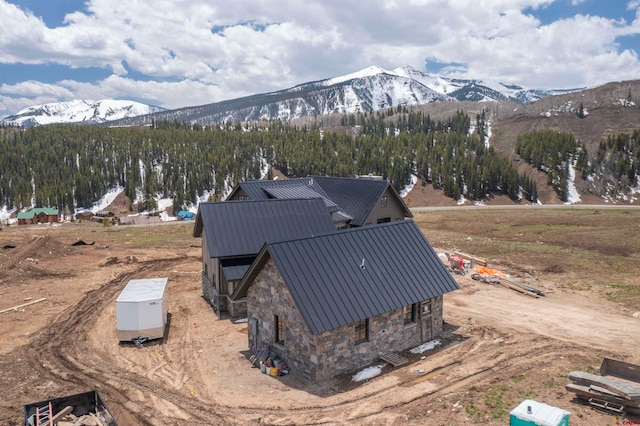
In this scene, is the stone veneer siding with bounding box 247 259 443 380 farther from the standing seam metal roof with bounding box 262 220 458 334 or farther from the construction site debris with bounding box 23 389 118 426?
the construction site debris with bounding box 23 389 118 426

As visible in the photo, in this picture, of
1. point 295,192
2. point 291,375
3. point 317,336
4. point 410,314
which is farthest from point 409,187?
point 317,336

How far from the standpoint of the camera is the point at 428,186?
130125 millimetres

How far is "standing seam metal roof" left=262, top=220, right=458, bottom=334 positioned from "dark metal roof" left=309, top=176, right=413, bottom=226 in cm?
1472

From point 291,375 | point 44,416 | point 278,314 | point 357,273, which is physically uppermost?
point 357,273

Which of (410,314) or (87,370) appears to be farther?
(410,314)

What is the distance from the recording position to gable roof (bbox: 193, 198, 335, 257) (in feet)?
88.9

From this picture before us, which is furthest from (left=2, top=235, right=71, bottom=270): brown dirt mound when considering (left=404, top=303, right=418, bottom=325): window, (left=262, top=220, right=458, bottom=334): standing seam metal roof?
(left=404, top=303, right=418, bottom=325): window

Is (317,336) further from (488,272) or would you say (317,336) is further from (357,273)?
(488,272)

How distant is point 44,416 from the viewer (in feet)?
45.4

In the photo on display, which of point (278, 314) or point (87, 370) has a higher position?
point (278, 314)

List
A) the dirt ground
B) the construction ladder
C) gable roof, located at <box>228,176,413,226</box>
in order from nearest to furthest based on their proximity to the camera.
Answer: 1. the construction ladder
2. the dirt ground
3. gable roof, located at <box>228,176,413,226</box>

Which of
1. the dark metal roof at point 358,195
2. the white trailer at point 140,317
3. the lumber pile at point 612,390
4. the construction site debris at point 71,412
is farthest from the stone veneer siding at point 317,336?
the dark metal roof at point 358,195

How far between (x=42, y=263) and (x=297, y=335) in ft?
116

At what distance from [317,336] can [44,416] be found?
31.6ft
